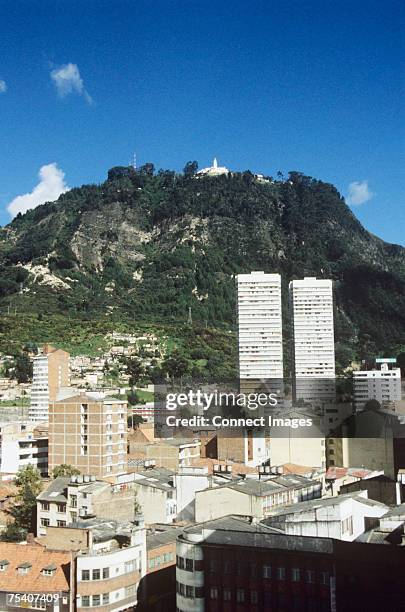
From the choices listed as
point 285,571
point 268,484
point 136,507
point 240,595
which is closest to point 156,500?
point 136,507

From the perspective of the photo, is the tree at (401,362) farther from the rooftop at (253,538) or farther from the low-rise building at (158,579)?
the rooftop at (253,538)

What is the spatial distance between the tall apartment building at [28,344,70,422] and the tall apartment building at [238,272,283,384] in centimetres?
892

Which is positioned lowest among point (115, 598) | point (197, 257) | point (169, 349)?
point (115, 598)

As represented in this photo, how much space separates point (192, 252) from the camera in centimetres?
5362

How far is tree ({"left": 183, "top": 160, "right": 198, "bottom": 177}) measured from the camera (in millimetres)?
66812

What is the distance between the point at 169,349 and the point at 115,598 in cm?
2829

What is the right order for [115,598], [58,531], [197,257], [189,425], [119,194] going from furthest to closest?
[119,194]
[197,257]
[189,425]
[58,531]
[115,598]

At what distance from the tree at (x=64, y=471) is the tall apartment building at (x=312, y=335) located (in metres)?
17.3

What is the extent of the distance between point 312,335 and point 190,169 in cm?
3323

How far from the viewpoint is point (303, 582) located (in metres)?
9.71

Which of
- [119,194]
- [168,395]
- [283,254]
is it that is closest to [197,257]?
[283,254]

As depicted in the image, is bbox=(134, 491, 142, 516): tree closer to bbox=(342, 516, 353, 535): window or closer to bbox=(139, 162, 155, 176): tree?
bbox=(342, 516, 353, 535): window

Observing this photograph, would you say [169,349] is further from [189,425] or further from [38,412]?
[189,425]

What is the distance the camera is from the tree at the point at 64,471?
1850cm
